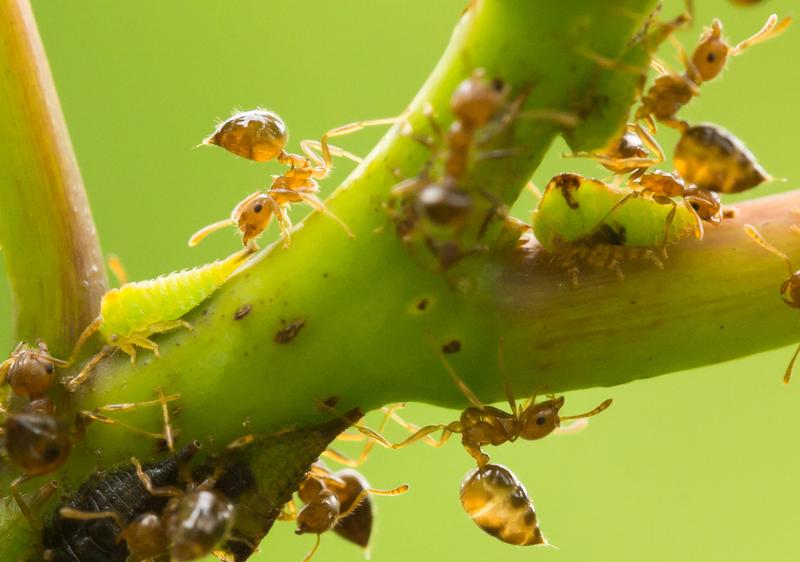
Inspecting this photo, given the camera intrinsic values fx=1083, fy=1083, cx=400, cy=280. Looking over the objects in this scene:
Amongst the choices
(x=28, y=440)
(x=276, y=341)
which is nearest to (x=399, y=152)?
(x=276, y=341)

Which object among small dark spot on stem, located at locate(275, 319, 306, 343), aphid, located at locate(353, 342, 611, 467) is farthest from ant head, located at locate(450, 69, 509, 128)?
aphid, located at locate(353, 342, 611, 467)

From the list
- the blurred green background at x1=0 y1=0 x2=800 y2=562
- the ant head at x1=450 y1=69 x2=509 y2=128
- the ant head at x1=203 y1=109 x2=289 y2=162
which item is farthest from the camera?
the blurred green background at x1=0 y1=0 x2=800 y2=562

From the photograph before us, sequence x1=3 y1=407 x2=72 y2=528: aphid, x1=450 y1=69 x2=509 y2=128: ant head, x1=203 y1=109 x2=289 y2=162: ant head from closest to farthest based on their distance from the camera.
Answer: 1. x1=450 y1=69 x2=509 y2=128: ant head
2. x1=3 y1=407 x2=72 y2=528: aphid
3. x1=203 y1=109 x2=289 y2=162: ant head

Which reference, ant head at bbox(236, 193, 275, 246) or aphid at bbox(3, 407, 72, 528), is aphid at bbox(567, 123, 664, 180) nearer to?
ant head at bbox(236, 193, 275, 246)

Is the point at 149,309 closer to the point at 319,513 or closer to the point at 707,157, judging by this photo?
the point at 319,513

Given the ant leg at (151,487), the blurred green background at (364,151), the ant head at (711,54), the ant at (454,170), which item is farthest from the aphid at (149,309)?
the blurred green background at (364,151)

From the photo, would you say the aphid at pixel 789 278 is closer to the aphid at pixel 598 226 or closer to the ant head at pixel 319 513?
the aphid at pixel 598 226
